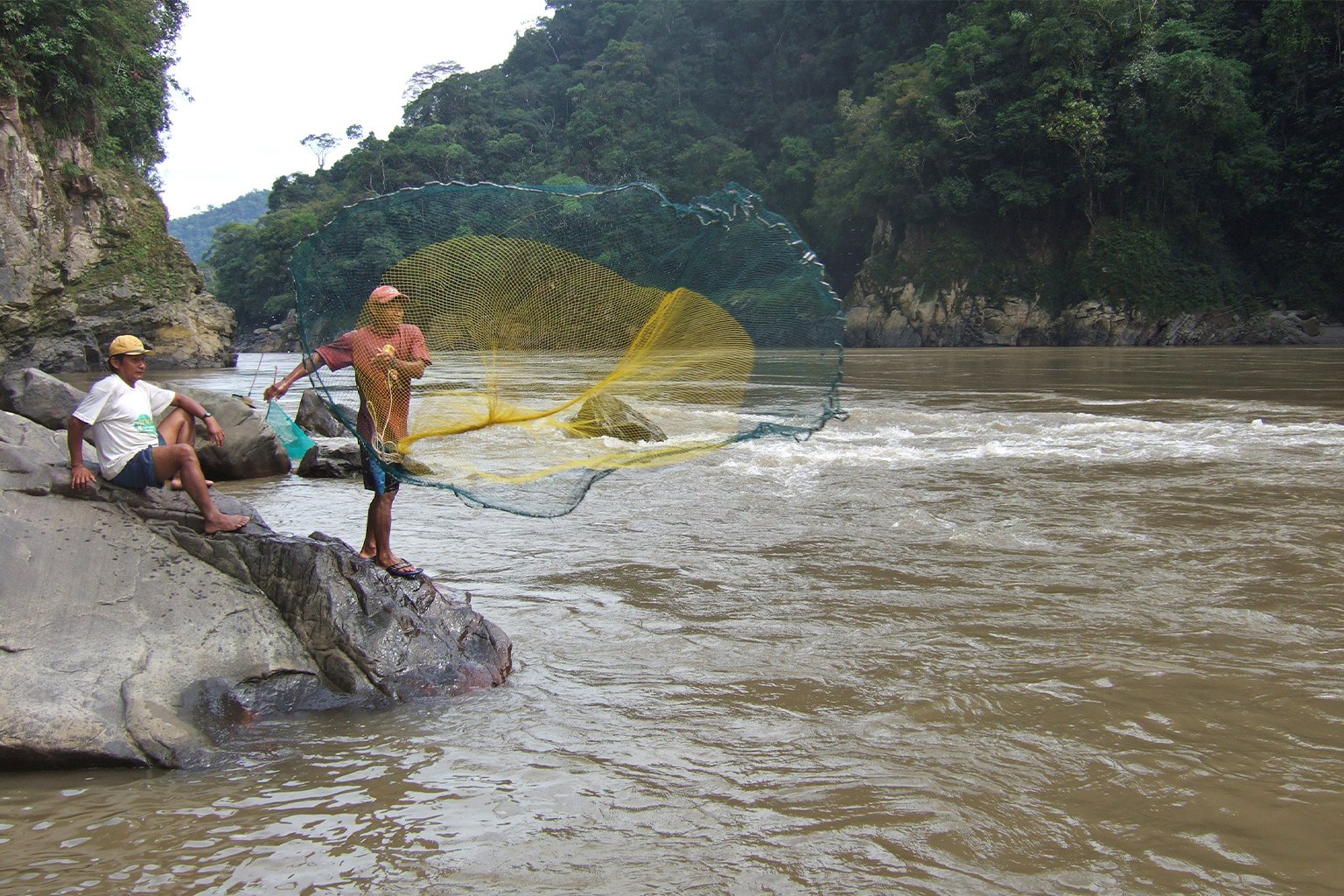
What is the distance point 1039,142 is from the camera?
1670 inches

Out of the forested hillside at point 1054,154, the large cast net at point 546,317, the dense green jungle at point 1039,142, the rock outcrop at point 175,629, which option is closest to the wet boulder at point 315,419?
the large cast net at point 546,317

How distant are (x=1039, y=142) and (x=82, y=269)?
35.6m

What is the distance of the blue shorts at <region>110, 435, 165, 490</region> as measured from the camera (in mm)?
4609

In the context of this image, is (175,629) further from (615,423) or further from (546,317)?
(615,423)

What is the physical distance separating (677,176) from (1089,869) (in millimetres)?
71200

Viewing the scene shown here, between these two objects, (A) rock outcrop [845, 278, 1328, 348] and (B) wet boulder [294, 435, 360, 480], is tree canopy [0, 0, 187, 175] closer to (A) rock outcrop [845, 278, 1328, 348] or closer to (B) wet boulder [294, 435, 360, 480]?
(B) wet boulder [294, 435, 360, 480]

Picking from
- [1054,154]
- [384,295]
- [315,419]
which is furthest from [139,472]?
[1054,154]

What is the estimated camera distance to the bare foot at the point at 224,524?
179 inches

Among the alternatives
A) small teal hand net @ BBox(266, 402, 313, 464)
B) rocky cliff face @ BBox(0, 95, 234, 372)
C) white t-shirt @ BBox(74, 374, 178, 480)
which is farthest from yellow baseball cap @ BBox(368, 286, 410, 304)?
rocky cliff face @ BBox(0, 95, 234, 372)

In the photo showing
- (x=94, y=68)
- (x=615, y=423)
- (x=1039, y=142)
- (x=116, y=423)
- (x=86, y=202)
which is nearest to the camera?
(x=116, y=423)

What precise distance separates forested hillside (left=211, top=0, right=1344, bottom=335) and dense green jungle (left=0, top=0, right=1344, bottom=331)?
0.10 metres

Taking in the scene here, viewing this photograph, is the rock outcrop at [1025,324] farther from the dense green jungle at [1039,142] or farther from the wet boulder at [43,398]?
the wet boulder at [43,398]

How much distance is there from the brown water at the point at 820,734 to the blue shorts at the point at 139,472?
1.42 metres

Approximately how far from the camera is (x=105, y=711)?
12.3 feet
